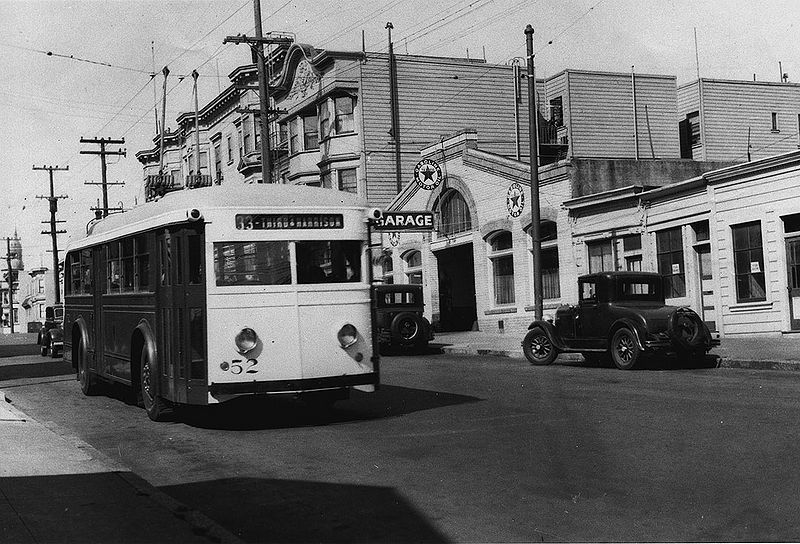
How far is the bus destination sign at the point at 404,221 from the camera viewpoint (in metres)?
11.7

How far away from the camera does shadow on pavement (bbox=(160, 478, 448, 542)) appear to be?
6160mm

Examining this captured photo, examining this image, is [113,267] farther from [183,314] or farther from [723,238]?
[723,238]

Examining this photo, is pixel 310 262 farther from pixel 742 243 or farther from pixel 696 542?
pixel 742 243

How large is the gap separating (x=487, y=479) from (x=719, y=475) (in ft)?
6.17

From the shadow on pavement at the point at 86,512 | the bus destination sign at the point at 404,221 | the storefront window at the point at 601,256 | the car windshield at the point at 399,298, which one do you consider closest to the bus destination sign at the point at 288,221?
the bus destination sign at the point at 404,221

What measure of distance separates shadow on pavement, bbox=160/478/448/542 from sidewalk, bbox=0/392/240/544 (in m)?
0.36

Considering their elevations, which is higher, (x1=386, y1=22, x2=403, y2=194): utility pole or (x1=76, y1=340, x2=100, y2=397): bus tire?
(x1=386, y1=22, x2=403, y2=194): utility pole

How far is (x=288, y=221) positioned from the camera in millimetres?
11219

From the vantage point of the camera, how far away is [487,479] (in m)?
7.73

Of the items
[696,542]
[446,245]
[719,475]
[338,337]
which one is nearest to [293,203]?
[338,337]

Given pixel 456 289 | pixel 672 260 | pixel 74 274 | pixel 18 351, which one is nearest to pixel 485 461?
pixel 74 274

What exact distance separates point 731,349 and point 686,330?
3704 millimetres

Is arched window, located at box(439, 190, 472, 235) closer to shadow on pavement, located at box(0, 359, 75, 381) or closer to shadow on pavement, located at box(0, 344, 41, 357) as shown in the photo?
shadow on pavement, located at box(0, 359, 75, 381)

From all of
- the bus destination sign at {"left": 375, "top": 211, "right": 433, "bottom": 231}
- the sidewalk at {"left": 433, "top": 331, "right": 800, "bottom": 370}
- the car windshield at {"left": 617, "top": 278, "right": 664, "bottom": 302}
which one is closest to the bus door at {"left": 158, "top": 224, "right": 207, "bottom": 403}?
the bus destination sign at {"left": 375, "top": 211, "right": 433, "bottom": 231}
